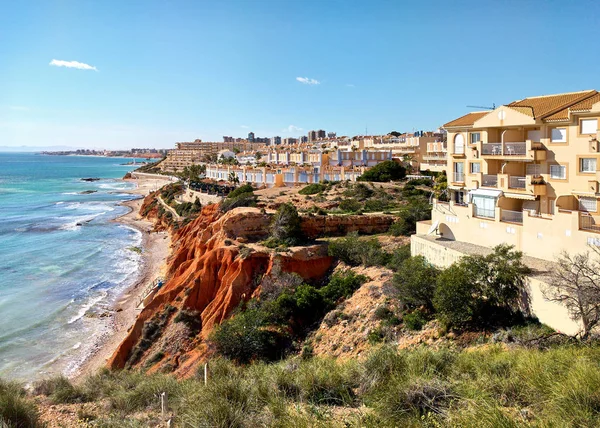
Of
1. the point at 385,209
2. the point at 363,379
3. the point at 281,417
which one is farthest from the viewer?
the point at 385,209

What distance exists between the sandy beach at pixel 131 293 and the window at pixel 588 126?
20471 mm

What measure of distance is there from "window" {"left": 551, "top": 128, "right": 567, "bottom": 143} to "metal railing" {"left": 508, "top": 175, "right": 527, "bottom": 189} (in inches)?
70.0

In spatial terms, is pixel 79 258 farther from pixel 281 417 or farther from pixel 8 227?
pixel 281 417

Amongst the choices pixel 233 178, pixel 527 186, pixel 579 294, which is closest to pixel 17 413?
pixel 579 294

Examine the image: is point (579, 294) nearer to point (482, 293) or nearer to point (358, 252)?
point (482, 293)

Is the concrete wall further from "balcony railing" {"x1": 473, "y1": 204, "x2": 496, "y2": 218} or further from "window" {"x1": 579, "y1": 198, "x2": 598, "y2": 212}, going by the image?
"balcony railing" {"x1": 473, "y1": 204, "x2": 496, "y2": 218}

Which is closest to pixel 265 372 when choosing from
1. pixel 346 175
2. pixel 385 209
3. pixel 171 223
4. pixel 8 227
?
pixel 385 209

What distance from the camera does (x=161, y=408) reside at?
27.7ft

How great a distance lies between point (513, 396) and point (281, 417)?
3675 mm

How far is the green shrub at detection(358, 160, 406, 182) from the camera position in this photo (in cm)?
4944

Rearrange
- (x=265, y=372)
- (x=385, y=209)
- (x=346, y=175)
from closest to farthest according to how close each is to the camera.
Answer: (x=265, y=372)
(x=385, y=209)
(x=346, y=175)

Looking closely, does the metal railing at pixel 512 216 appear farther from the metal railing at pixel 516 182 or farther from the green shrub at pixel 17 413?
the green shrub at pixel 17 413

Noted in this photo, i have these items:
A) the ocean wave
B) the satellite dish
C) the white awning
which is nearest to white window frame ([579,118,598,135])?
the white awning

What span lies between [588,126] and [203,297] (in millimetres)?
18215
